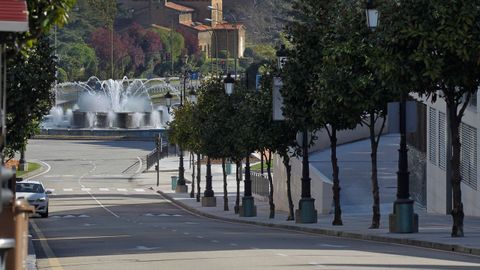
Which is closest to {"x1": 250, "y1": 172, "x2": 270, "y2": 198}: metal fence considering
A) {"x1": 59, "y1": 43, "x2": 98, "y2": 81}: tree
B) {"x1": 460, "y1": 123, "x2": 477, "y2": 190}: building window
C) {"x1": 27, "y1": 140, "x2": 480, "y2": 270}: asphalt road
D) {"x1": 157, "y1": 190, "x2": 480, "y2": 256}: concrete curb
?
{"x1": 27, "y1": 140, "x2": 480, "y2": 270}: asphalt road

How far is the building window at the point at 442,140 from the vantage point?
173ft

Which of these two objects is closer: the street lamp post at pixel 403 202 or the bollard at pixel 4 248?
the bollard at pixel 4 248

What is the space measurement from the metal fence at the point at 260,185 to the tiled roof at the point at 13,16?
64503mm

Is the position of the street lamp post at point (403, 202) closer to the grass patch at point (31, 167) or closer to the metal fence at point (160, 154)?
the metal fence at point (160, 154)

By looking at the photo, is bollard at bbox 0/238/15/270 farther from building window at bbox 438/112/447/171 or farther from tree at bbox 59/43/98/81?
tree at bbox 59/43/98/81

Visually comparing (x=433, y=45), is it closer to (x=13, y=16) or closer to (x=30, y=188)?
(x=13, y=16)

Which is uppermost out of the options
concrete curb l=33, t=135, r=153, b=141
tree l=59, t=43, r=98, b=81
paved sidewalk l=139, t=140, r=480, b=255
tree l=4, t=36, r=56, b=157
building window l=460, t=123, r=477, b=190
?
tree l=59, t=43, r=98, b=81

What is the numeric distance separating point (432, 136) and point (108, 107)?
108286 mm

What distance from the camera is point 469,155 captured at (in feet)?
160

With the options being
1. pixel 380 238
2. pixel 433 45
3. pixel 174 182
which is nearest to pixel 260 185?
pixel 174 182

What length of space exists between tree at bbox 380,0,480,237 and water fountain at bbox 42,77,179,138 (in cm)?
11448

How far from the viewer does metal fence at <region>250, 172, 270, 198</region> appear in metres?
78.7

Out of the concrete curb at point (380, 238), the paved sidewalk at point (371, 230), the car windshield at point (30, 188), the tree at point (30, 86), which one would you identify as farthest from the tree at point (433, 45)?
the car windshield at point (30, 188)

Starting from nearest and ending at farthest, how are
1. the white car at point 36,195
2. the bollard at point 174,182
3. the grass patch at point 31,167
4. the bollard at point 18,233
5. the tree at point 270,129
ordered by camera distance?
the bollard at point 18,233 → the tree at point 270,129 → the white car at point 36,195 → the bollard at point 174,182 → the grass patch at point 31,167
